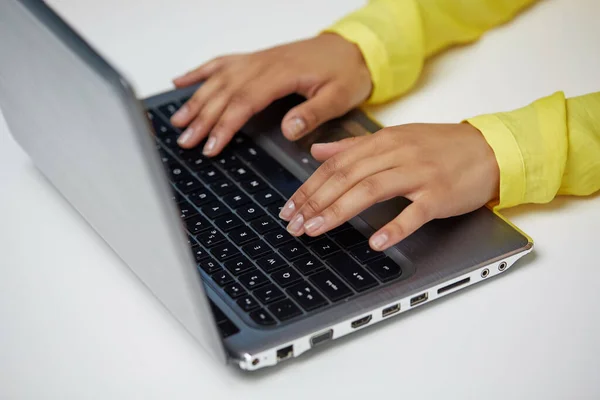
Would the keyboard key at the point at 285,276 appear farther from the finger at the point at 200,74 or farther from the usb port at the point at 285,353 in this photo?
the finger at the point at 200,74

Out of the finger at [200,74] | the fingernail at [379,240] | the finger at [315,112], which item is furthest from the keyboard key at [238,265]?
the finger at [200,74]

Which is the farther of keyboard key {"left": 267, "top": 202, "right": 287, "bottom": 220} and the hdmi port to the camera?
keyboard key {"left": 267, "top": 202, "right": 287, "bottom": 220}

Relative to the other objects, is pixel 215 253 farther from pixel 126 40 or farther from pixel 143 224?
pixel 126 40

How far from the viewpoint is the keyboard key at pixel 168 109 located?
91 centimetres

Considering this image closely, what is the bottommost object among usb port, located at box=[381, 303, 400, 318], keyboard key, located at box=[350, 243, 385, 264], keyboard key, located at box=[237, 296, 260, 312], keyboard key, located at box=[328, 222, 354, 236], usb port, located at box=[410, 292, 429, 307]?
usb port, located at box=[410, 292, 429, 307]

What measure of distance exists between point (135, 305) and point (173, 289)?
0.12 metres

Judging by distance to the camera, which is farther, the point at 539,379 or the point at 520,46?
the point at 520,46

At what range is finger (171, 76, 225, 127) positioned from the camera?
2.91ft

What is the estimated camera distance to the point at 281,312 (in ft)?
2.02

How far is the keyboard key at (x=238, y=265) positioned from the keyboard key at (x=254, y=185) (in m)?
0.11

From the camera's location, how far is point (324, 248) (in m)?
0.69

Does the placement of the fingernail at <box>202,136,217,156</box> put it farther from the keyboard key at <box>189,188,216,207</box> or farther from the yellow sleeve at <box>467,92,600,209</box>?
the yellow sleeve at <box>467,92,600,209</box>

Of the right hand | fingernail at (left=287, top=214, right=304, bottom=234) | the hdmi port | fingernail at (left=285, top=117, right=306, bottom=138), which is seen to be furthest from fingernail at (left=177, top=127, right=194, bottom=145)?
the hdmi port

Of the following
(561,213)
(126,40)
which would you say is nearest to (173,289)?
(561,213)
